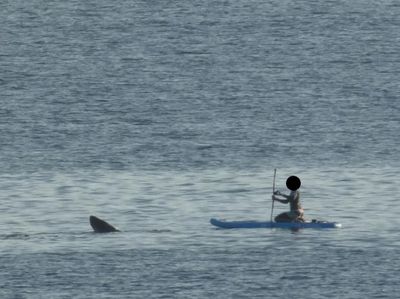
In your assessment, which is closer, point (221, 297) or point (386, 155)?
point (221, 297)

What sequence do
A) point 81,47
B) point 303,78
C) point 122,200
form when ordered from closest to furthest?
point 122,200 < point 303,78 < point 81,47

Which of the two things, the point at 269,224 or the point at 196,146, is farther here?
the point at 196,146

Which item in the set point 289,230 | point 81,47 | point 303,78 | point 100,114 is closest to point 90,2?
point 81,47

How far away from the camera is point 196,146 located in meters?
90.4

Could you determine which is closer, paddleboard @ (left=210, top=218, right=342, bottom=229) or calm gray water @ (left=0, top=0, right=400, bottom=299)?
calm gray water @ (left=0, top=0, right=400, bottom=299)

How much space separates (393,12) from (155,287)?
4025 inches

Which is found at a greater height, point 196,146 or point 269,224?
point 196,146

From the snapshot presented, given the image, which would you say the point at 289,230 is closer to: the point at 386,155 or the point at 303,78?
the point at 386,155

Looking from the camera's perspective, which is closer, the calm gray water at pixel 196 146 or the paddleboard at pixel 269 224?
the calm gray water at pixel 196 146

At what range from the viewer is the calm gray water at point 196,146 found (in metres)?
61.2

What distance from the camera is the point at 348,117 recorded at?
4008 inches

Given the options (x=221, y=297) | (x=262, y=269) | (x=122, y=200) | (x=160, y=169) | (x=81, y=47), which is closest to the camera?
(x=221, y=297)

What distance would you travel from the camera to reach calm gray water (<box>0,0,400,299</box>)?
61250 mm

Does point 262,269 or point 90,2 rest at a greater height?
point 90,2
